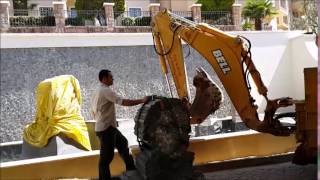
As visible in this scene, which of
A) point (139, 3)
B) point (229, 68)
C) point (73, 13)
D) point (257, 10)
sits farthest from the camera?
point (139, 3)

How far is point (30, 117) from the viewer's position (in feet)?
46.2

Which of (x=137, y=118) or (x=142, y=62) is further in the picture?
(x=142, y=62)

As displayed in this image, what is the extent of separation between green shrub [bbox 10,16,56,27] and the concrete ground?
39.3 ft

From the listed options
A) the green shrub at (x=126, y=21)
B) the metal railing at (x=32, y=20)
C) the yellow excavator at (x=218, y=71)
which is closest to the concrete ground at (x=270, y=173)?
the yellow excavator at (x=218, y=71)

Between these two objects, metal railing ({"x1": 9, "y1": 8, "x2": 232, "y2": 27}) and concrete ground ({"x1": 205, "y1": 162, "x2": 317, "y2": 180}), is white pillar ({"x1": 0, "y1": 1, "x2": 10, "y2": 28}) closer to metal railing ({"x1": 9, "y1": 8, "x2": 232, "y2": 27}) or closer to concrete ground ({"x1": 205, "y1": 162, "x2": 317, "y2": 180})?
metal railing ({"x1": 9, "y1": 8, "x2": 232, "y2": 27})

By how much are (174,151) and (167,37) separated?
7.68 feet

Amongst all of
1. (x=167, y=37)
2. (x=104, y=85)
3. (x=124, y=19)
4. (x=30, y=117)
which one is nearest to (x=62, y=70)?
(x=30, y=117)

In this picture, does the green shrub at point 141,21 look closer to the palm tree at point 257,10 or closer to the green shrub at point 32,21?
the green shrub at point 32,21

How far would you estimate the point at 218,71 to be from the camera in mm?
6676

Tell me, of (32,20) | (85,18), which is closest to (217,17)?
(85,18)

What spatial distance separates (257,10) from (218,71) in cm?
1731

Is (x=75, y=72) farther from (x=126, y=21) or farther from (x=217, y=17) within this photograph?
(x=217, y=17)

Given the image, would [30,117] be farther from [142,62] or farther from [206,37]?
[206,37]

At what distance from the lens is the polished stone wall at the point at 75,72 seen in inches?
548
